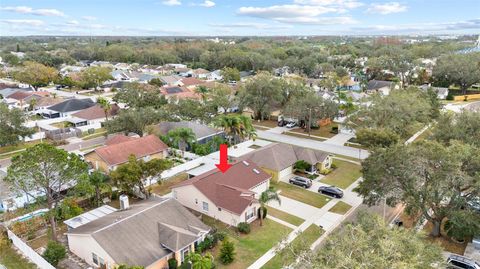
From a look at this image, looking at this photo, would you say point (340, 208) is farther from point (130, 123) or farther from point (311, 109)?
point (130, 123)

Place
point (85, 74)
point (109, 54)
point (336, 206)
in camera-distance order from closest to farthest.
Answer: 1. point (336, 206)
2. point (85, 74)
3. point (109, 54)

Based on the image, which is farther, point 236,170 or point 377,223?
point 236,170

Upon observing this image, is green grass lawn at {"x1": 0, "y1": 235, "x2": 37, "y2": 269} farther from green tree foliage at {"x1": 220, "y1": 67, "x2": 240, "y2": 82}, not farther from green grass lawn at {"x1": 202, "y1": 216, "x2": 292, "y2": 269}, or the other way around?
green tree foliage at {"x1": 220, "y1": 67, "x2": 240, "y2": 82}

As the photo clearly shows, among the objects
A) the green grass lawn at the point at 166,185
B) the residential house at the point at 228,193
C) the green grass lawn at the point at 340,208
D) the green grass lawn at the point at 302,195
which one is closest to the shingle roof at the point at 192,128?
the green grass lawn at the point at 166,185

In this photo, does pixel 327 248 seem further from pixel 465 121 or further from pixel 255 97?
pixel 255 97

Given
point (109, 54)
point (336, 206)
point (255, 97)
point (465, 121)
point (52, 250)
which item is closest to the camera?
point (52, 250)

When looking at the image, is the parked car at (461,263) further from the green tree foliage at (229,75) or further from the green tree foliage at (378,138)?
the green tree foliage at (229,75)

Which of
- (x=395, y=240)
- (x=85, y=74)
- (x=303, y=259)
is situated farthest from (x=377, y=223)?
(x=85, y=74)
